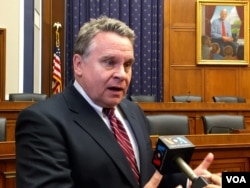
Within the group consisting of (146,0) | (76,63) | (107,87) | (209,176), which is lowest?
(209,176)

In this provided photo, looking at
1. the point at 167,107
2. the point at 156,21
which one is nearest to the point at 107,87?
the point at 167,107

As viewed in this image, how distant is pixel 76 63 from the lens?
5.54ft

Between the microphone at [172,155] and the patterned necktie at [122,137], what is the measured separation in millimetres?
300

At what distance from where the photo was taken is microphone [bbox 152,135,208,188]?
50.3 inches

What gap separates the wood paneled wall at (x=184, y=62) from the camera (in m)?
9.55

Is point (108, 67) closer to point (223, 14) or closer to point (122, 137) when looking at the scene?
point (122, 137)

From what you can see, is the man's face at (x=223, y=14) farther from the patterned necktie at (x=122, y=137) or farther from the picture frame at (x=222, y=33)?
the patterned necktie at (x=122, y=137)

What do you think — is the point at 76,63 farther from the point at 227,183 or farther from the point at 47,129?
the point at 227,183

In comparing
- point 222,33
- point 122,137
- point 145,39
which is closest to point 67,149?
point 122,137

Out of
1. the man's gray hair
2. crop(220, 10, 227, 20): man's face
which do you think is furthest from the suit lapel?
crop(220, 10, 227, 20): man's face

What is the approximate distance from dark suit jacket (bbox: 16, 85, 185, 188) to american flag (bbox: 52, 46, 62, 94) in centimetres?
671

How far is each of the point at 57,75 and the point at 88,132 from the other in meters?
6.97

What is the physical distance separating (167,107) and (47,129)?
4110 millimetres

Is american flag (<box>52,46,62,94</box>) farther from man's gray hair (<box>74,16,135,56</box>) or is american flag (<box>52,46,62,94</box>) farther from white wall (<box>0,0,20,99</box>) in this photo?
man's gray hair (<box>74,16,135,56</box>)
